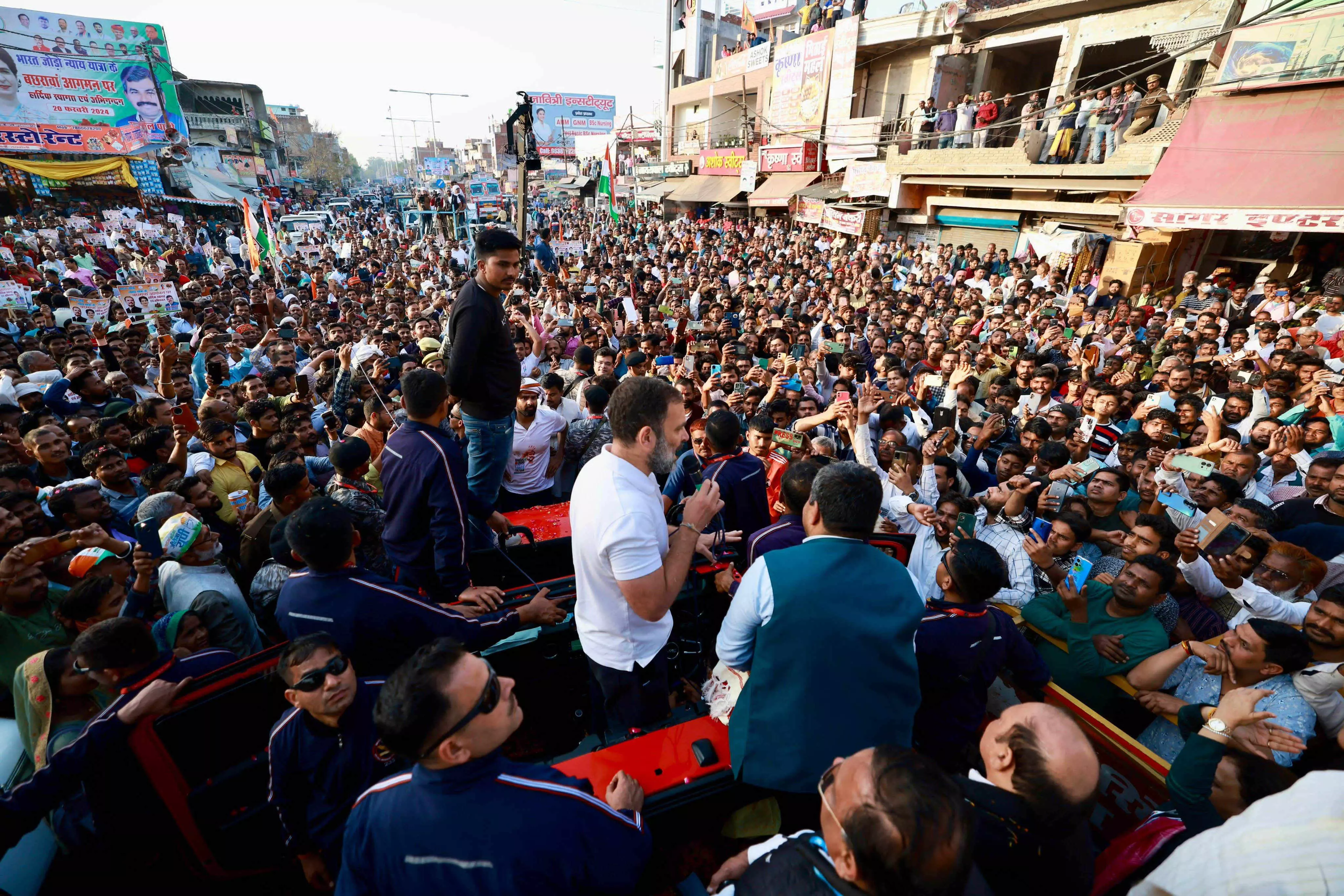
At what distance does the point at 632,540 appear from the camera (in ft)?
6.47

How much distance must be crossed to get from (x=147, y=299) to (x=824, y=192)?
21.5m

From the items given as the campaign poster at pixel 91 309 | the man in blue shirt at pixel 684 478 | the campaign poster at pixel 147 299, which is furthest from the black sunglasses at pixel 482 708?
the campaign poster at pixel 91 309

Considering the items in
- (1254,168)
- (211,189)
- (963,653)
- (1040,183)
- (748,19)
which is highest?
(748,19)

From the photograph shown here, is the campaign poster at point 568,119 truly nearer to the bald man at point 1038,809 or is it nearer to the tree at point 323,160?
the tree at point 323,160

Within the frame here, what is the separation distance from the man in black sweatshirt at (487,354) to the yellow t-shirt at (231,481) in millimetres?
1838

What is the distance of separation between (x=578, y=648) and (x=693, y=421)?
9.85ft

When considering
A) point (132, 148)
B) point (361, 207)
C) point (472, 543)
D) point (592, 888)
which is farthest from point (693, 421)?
point (361, 207)

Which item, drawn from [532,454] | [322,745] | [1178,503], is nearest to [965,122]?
[1178,503]

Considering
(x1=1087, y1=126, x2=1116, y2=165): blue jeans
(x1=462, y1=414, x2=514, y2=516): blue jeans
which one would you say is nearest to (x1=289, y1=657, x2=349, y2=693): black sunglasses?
(x1=462, y1=414, x2=514, y2=516): blue jeans

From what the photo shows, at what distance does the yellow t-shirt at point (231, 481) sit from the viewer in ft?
13.5

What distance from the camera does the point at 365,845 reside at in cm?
147

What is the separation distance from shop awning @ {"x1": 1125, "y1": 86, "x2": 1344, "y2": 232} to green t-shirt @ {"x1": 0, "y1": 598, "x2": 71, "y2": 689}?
16055mm

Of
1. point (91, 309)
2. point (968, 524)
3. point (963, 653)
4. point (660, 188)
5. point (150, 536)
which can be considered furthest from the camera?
point (660, 188)

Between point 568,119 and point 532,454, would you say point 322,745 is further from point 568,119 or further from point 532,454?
point 568,119
